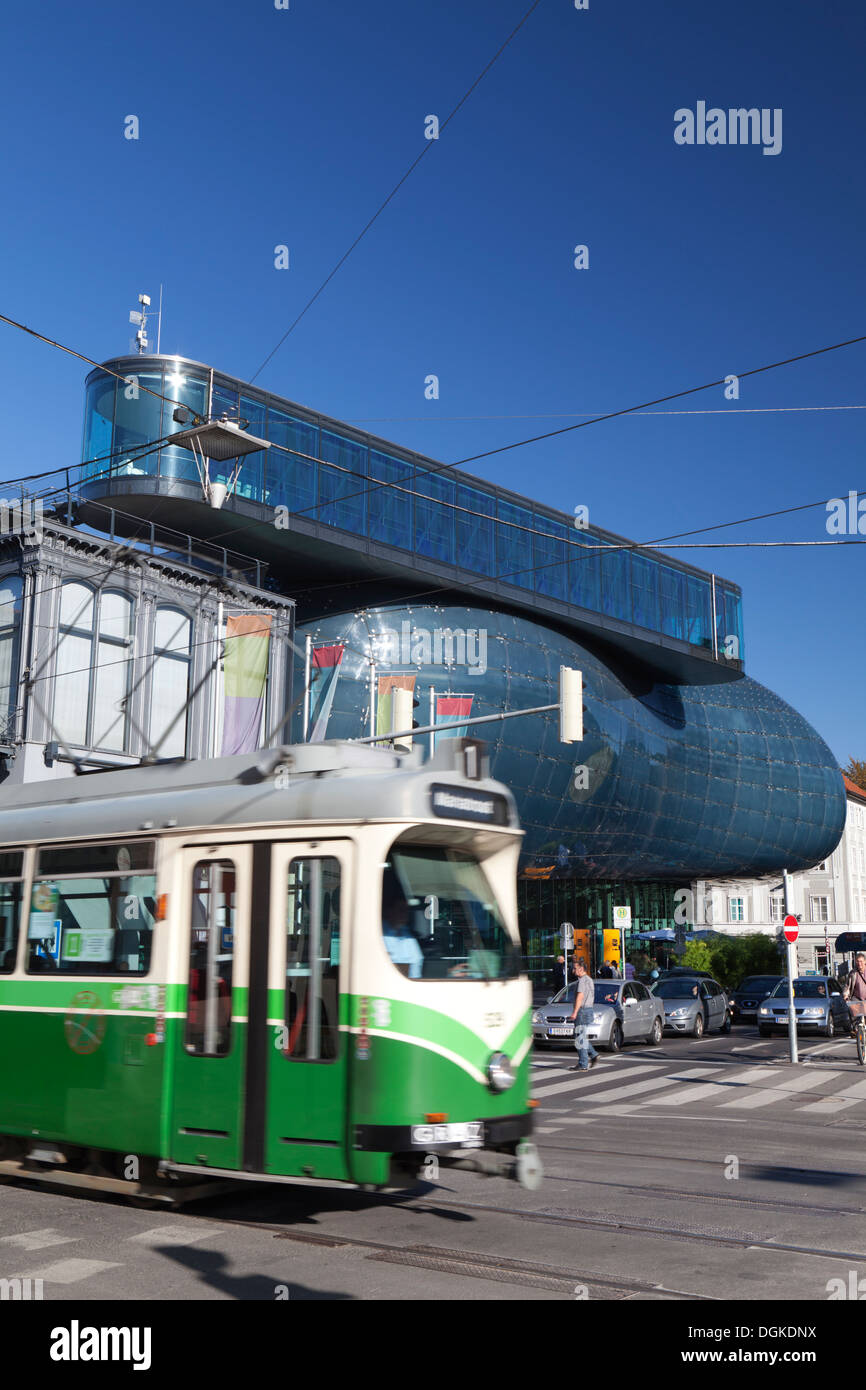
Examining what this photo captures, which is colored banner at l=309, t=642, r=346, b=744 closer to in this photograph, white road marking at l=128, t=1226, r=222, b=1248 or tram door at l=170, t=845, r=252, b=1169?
tram door at l=170, t=845, r=252, b=1169

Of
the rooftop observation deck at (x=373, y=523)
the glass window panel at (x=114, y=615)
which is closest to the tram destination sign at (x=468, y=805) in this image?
the rooftop observation deck at (x=373, y=523)

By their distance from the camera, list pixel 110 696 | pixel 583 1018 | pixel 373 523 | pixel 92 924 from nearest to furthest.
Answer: pixel 92 924
pixel 583 1018
pixel 110 696
pixel 373 523

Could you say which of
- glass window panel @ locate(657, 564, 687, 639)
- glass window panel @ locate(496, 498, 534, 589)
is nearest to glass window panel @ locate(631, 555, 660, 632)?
glass window panel @ locate(657, 564, 687, 639)

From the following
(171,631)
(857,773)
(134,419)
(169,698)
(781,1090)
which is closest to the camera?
(781,1090)

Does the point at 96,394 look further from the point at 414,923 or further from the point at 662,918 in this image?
the point at 662,918

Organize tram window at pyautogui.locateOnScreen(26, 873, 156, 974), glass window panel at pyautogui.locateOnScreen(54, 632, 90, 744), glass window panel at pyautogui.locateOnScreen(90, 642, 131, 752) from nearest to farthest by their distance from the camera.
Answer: tram window at pyautogui.locateOnScreen(26, 873, 156, 974) → glass window panel at pyautogui.locateOnScreen(54, 632, 90, 744) → glass window panel at pyautogui.locateOnScreen(90, 642, 131, 752)

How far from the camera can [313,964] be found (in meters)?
8.28

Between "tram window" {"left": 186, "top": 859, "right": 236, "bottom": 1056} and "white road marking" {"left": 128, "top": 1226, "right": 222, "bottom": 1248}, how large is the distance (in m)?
1.11

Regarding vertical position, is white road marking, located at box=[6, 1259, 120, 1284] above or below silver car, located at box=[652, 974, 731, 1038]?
above

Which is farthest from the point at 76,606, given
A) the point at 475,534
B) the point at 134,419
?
the point at 475,534

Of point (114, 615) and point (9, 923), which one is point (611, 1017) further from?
point (9, 923)

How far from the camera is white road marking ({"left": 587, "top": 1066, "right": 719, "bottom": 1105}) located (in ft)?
58.8

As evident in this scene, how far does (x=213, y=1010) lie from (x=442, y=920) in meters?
1.69
